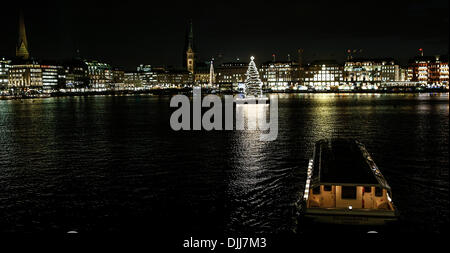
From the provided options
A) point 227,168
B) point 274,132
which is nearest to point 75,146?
point 227,168

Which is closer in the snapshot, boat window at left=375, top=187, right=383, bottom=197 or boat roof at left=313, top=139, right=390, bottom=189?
boat window at left=375, top=187, right=383, bottom=197

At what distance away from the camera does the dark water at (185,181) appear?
16.3 metres

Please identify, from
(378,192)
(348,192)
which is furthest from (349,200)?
(378,192)

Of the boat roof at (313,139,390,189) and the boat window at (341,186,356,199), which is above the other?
the boat roof at (313,139,390,189)

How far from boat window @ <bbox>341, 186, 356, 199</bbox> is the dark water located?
222 cm

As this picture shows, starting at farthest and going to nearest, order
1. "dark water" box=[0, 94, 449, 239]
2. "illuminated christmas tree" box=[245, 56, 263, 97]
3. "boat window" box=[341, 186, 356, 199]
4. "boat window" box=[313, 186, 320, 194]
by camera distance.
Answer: "illuminated christmas tree" box=[245, 56, 263, 97]
"dark water" box=[0, 94, 449, 239]
"boat window" box=[313, 186, 320, 194]
"boat window" box=[341, 186, 356, 199]

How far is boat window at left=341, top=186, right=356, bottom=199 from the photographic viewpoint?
1442 cm

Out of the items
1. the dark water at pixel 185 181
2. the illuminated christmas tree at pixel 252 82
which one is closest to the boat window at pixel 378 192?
the dark water at pixel 185 181

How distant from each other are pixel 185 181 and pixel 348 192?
31.9 feet

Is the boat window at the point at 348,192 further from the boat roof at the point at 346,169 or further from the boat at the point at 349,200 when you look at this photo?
the boat roof at the point at 346,169

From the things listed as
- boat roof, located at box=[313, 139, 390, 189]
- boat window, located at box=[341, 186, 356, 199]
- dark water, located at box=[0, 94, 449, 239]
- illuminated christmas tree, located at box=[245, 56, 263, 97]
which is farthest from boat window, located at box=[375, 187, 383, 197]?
illuminated christmas tree, located at box=[245, 56, 263, 97]

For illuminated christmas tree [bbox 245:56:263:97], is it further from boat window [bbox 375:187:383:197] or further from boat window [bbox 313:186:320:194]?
boat window [bbox 375:187:383:197]

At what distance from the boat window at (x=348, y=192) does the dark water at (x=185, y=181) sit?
2219 mm

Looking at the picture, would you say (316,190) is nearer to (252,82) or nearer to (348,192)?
(348,192)
